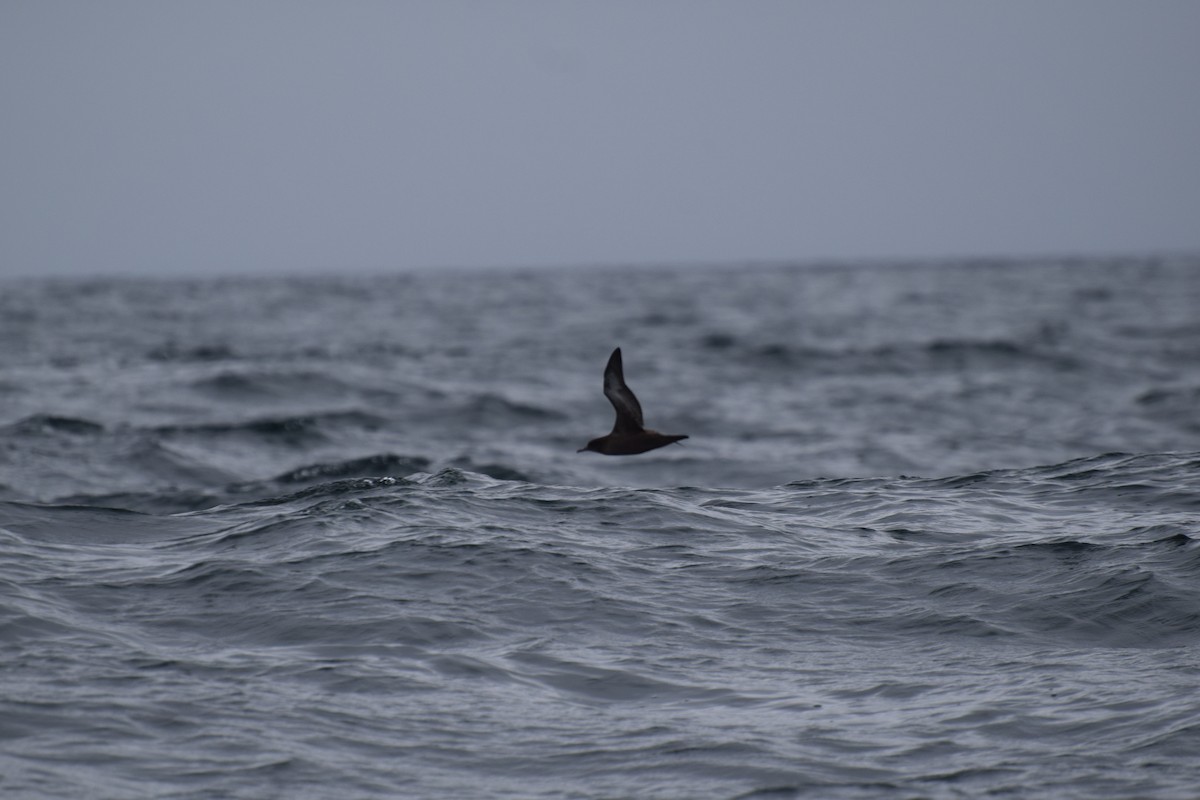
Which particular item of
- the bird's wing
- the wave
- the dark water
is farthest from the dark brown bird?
the wave

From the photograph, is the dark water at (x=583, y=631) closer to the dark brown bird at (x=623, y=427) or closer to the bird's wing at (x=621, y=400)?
the dark brown bird at (x=623, y=427)

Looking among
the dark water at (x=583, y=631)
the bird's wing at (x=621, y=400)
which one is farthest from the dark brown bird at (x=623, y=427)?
the dark water at (x=583, y=631)

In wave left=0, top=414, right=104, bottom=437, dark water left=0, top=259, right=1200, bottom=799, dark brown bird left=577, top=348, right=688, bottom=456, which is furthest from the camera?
wave left=0, top=414, right=104, bottom=437

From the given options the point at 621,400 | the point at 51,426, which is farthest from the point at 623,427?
the point at 51,426

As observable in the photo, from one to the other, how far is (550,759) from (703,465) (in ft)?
50.1

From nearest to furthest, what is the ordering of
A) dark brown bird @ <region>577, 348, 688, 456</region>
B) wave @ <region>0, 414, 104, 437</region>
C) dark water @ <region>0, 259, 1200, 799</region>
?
dark water @ <region>0, 259, 1200, 799</region> → dark brown bird @ <region>577, 348, 688, 456</region> → wave @ <region>0, 414, 104, 437</region>

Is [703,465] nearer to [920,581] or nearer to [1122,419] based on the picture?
[1122,419]

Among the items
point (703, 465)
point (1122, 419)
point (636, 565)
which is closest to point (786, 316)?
point (1122, 419)

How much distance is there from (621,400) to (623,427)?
0.22 m

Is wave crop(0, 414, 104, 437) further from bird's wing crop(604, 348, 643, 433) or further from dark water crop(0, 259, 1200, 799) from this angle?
bird's wing crop(604, 348, 643, 433)

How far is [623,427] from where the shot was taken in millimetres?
11156

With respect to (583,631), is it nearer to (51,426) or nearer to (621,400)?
A: (621,400)

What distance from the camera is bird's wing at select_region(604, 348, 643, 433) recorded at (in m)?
11.1

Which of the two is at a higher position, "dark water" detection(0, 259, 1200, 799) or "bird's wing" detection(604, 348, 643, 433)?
"bird's wing" detection(604, 348, 643, 433)
